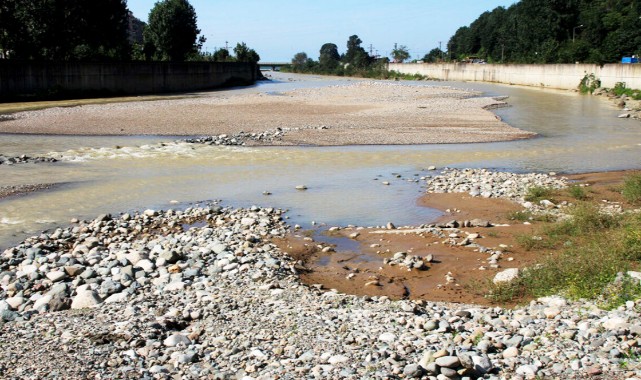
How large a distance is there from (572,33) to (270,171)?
286 ft

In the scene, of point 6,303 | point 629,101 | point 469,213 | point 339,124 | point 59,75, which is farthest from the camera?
point 59,75

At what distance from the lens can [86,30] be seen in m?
62.3

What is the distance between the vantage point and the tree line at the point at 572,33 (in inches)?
2776

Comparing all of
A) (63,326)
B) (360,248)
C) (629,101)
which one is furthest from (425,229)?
(629,101)

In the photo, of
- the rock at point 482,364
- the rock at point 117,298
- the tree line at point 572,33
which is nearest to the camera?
the rock at point 482,364

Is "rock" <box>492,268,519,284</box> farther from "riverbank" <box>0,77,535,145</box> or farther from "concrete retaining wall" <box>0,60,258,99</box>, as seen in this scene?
"concrete retaining wall" <box>0,60,258,99</box>

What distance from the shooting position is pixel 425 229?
1285cm

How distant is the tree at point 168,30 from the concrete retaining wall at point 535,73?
143ft

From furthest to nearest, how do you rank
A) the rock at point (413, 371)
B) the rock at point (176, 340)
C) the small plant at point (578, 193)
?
the small plant at point (578, 193) < the rock at point (176, 340) < the rock at point (413, 371)

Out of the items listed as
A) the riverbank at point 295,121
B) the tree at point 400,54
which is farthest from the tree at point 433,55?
the riverbank at point 295,121

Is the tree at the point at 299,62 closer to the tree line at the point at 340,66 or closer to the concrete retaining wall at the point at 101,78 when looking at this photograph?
the tree line at the point at 340,66

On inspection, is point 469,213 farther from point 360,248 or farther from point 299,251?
point 299,251

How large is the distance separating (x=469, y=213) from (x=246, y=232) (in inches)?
199

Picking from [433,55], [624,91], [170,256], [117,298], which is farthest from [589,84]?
[433,55]
